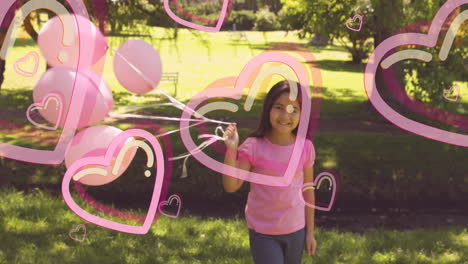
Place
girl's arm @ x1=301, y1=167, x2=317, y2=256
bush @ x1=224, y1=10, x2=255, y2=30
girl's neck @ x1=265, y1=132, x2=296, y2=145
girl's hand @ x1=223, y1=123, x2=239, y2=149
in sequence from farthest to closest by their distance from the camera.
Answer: bush @ x1=224, y1=10, x2=255, y2=30 < girl's arm @ x1=301, y1=167, x2=317, y2=256 < girl's neck @ x1=265, y1=132, x2=296, y2=145 < girl's hand @ x1=223, y1=123, x2=239, y2=149

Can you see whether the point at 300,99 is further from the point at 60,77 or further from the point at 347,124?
the point at 347,124

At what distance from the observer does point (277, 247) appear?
2.48m

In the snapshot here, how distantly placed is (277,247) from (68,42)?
4.39ft

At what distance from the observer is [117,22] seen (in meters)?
5.40

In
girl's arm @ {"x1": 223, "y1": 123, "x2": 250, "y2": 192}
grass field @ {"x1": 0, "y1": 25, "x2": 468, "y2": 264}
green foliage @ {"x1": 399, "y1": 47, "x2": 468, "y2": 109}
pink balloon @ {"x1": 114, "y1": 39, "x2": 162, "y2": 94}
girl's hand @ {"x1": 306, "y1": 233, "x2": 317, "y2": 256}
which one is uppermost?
pink balloon @ {"x1": 114, "y1": 39, "x2": 162, "y2": 94}

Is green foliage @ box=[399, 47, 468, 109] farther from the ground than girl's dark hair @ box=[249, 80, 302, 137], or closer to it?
closer to it

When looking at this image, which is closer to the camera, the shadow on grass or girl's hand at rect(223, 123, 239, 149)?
girl's hand at rect(223, 123, 239, 149)

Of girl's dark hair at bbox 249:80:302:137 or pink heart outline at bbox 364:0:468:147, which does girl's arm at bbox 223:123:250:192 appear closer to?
girl's dark hair at bbox 249:80:302:137

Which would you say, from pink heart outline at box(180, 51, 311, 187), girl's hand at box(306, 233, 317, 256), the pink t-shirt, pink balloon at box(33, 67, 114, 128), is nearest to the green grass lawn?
girl's hand at box(306, 233, 317, 256)

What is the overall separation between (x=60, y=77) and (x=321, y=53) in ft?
75.8

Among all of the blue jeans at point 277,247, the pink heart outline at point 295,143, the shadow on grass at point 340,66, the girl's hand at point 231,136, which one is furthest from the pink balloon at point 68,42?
the shadow on grass at point 340,66

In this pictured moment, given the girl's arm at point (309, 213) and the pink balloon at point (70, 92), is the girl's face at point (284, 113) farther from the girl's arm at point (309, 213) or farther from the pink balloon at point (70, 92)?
the pink balloon at point (70, 92)

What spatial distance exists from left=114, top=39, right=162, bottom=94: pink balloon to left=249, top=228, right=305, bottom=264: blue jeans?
0.85 m

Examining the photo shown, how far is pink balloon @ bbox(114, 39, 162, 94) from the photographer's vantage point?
256cm
